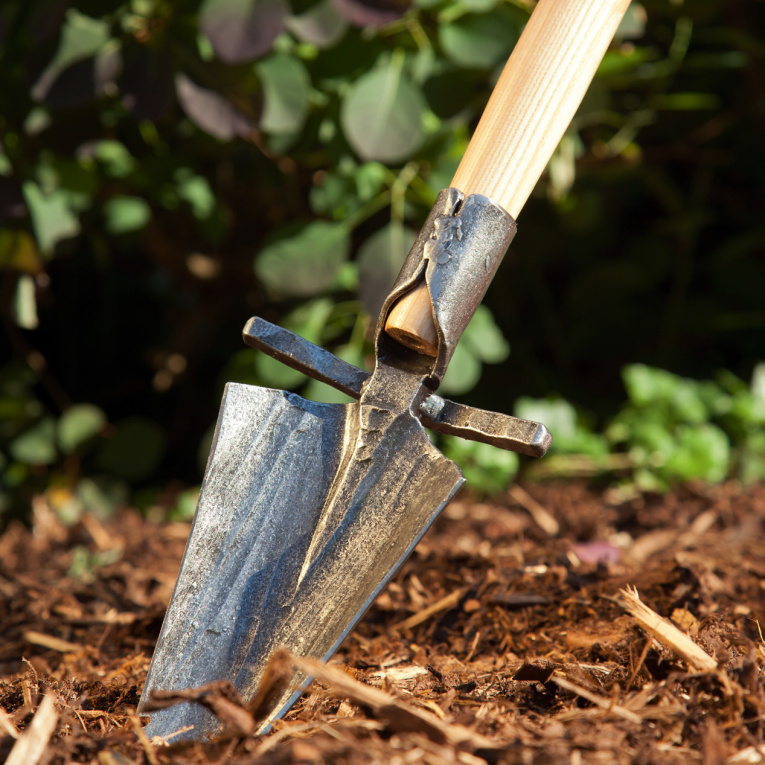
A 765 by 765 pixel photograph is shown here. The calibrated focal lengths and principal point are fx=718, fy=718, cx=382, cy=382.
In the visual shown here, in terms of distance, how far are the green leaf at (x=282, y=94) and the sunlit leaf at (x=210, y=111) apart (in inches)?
1.3

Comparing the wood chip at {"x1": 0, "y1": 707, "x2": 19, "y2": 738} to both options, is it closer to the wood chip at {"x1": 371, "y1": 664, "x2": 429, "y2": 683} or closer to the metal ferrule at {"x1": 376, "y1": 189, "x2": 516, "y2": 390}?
the wood chip at {"x1": 371, "y1": 664, "x2": 429, "y2": 683}

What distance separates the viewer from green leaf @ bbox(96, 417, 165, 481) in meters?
1.45

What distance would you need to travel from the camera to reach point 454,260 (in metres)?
0.61

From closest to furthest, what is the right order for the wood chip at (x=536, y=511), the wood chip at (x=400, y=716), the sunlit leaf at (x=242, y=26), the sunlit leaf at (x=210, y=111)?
1. the wood chip at (x=400, y=716)
2. the sunlit leaf at (x=242, y=26)
3. the sunlit leaf at (x=210, y=111)
4. the wood chip at (x=536, y=511)

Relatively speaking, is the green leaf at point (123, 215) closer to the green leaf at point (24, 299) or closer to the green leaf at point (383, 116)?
the green leaf at point (24, 299)

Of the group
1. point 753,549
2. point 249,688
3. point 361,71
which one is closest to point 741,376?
point 753,549

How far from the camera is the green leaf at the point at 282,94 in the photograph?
106cm

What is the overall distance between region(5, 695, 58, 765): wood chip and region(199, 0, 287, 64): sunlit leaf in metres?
0.77

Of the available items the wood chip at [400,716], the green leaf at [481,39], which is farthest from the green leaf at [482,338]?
the wood chip at [400,716]

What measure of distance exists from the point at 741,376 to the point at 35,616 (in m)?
1.66

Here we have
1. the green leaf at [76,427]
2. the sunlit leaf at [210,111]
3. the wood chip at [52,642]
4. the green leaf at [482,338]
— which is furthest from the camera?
the green leaf at [76,427]

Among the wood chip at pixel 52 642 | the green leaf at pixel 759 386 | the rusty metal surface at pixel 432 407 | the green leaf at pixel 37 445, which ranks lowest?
the green leaf at pixel 37 445

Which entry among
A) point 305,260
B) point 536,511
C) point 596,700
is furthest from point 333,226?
point 596,700

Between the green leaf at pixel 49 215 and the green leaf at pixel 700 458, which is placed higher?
the green leaf at pixel 700 458
